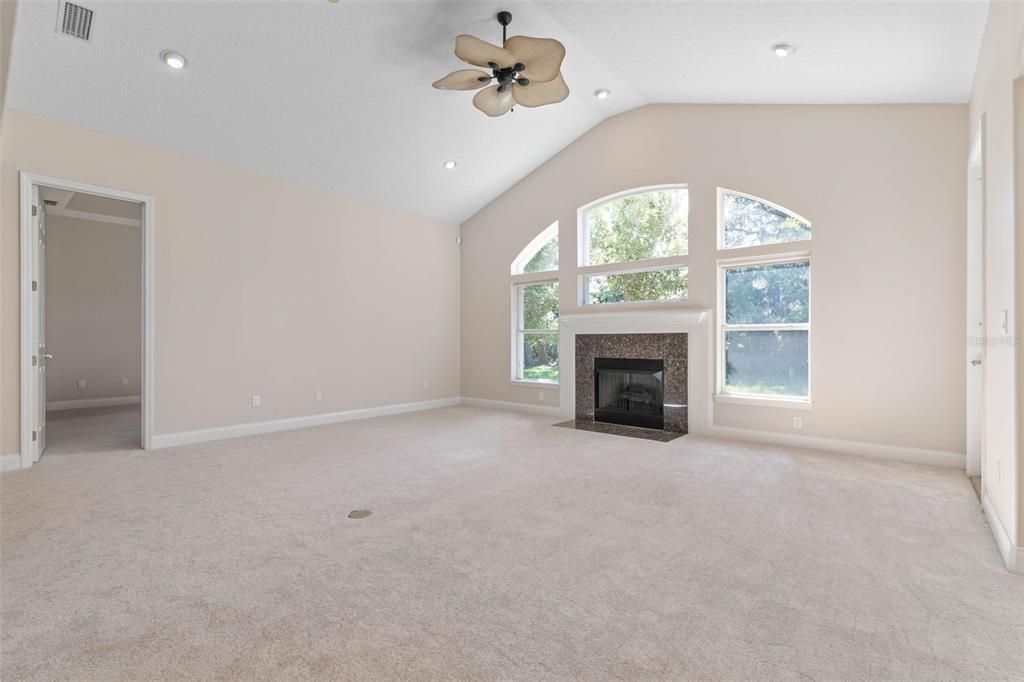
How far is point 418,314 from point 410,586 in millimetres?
5469

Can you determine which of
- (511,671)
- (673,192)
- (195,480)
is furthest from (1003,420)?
(195,480)

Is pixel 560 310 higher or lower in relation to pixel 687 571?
higher

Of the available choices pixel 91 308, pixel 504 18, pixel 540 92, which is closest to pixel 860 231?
pixel 540 92

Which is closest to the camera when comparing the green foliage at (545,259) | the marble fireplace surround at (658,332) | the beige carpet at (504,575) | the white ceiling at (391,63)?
the beige carpet at (504,575)

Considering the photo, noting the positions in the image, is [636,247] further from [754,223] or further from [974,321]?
[974,321]

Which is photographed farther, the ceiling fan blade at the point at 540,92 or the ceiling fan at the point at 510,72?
the ceiling fan blade at the point at 540,92

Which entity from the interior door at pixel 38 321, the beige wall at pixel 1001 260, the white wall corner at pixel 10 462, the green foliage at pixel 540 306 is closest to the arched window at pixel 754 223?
the beige wall at pixel 1001 260

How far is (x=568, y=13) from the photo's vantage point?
412 centimetres

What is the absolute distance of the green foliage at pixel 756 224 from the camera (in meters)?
4.96

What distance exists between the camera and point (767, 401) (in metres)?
5.07

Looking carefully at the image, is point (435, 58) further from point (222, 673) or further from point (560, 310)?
point (222, 673)

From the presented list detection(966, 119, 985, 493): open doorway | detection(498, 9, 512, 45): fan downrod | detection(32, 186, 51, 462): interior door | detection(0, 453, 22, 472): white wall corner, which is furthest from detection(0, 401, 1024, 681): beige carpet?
detection(498, 9, 512, 45): fan downrod

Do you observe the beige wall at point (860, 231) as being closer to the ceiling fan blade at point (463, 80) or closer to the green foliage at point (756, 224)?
the green foliage at point (756, 224)

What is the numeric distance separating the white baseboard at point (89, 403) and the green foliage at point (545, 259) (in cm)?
660
